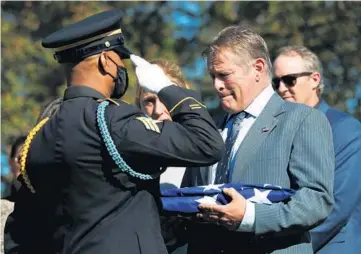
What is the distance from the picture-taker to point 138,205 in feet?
13.5

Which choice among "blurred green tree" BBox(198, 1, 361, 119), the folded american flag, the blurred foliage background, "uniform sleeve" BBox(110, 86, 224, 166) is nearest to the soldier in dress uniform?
"uniform sleeve" BBox(110, 86, 224, 166)

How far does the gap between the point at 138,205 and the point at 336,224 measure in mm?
1557

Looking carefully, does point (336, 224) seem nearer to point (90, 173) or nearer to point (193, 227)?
point (193, 227)

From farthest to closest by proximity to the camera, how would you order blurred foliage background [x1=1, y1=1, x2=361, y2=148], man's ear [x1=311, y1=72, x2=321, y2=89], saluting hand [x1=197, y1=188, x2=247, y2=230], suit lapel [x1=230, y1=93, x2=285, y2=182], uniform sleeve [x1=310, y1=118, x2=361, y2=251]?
1. blurred foliage background [x1=1, y1=1, x2=361, y2=148]
2. man's ear [x1=311, y1=72, x2=321, y2=89]
3. uniform sleeve [x1=310, y1=118, x2=361, y2=251]
4. suit lapel [x1=230, y1=93, x2=285, y2=182]
5. saluting hand [x1=197, y1=188, x2=247, y2=230]

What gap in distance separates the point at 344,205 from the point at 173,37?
1750 centimetres

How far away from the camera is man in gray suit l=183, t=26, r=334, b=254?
14.6ft

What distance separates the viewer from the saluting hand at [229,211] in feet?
14.4

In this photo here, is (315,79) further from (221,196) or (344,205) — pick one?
(221,196)

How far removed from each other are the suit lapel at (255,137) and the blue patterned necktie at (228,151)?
77 millimetres

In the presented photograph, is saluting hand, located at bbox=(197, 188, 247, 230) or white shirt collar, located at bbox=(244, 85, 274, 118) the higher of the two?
white shirt collar, located at bbox=(244, 85, 274, 118)

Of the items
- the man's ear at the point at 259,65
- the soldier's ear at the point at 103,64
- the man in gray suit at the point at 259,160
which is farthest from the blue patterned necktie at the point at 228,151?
the soldier's ear at the point at 103,64

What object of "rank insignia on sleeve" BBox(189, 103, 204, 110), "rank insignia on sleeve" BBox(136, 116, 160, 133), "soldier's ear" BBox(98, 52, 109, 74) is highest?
"soldier's ear" BBox(98, 52, 109, 74)

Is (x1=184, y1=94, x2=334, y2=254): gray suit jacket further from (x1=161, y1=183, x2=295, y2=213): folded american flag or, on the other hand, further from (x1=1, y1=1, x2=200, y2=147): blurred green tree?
(x1=1, y1=1, x2=200, y2=147): blurred green tree

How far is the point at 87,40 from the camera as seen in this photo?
4.22 m
